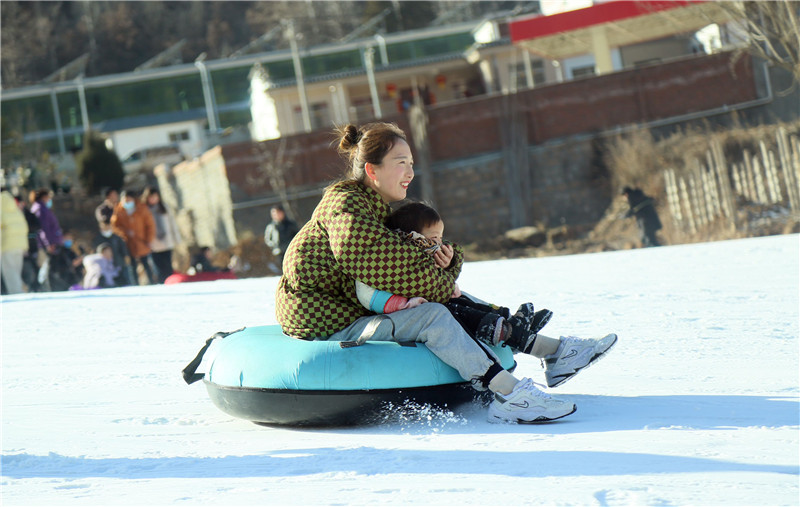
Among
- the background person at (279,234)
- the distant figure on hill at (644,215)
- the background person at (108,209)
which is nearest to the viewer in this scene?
the background person at (108,209)

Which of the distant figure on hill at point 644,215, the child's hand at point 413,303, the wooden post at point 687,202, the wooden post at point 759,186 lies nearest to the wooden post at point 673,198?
the wooden post at point 687,202

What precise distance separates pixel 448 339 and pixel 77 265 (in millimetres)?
10999

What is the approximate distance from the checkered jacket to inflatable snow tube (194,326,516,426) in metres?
0.14

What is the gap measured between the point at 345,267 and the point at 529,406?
35.2 inches

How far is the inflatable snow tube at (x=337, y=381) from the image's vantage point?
3674mm

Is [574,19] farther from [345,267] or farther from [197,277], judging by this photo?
[345,267]

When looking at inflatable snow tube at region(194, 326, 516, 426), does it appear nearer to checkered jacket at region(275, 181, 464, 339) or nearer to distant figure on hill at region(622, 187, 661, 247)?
checkered jacket at region(275, 181, 464, 339)

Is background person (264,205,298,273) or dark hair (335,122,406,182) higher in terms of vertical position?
dark hair (335,122,406,182)

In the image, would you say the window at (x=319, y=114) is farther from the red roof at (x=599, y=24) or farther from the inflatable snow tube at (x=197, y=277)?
the inflatable snow tube at (x=197, y=277)

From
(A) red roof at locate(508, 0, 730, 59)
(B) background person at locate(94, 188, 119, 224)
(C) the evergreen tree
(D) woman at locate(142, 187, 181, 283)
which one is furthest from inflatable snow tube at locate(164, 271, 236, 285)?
(C) the evergreen tree

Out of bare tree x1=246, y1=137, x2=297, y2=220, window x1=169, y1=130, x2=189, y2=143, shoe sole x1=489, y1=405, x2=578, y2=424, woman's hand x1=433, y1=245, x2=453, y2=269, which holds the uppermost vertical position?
window x1=169, y1=130, x2=189, y2=143

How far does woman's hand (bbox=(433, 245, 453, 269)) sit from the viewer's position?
389cm

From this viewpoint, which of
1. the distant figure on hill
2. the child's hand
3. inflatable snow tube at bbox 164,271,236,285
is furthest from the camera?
the distant figure on hill

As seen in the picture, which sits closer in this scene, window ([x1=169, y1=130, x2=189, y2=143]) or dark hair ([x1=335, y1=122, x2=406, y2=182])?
dark hair ([x1=335, y1=122, x2=406, y2=182])
